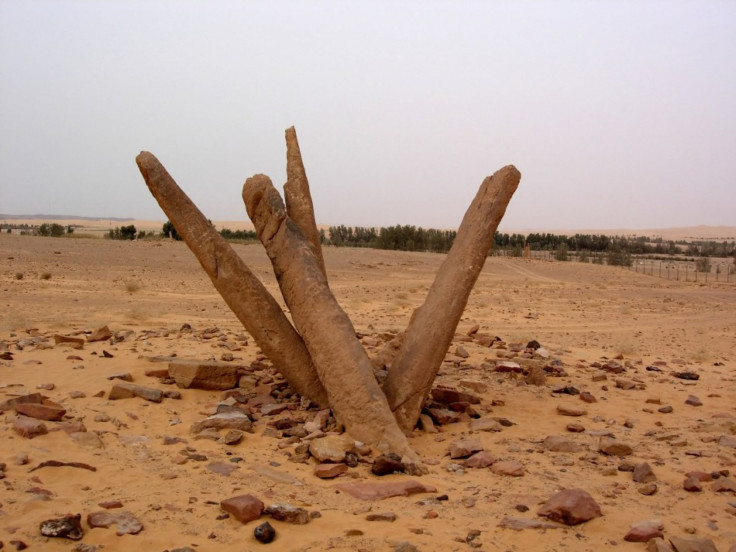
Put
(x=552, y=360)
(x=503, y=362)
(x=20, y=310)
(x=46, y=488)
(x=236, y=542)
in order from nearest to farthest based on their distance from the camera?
(x=236, y=542) < (x=46, y=488) < (x=503, y=362) < (x=552, y=360) < (x=20, y=310)

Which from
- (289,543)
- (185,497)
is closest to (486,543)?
(289,543)

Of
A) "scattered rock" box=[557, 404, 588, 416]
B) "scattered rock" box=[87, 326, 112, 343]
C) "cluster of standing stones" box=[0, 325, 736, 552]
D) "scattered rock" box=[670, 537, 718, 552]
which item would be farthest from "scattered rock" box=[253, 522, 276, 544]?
"scattered rock" box=[87, 326, 112, 343]

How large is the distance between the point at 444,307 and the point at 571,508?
2.42 meters

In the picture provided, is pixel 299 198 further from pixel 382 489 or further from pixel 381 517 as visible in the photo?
pixel 381 517

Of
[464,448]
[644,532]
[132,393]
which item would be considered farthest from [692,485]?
[132,393]

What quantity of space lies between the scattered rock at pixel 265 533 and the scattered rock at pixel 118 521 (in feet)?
2.17

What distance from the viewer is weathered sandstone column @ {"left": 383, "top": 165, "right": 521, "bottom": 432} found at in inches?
230

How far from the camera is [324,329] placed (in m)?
5.68

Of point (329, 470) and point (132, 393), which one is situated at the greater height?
point (132, 393)

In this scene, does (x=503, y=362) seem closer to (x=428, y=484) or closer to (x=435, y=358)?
(x=435, y=358)

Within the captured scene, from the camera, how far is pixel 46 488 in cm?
415

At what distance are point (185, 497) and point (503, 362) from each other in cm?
506

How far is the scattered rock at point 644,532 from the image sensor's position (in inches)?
145

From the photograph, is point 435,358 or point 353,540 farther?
point 435,358
